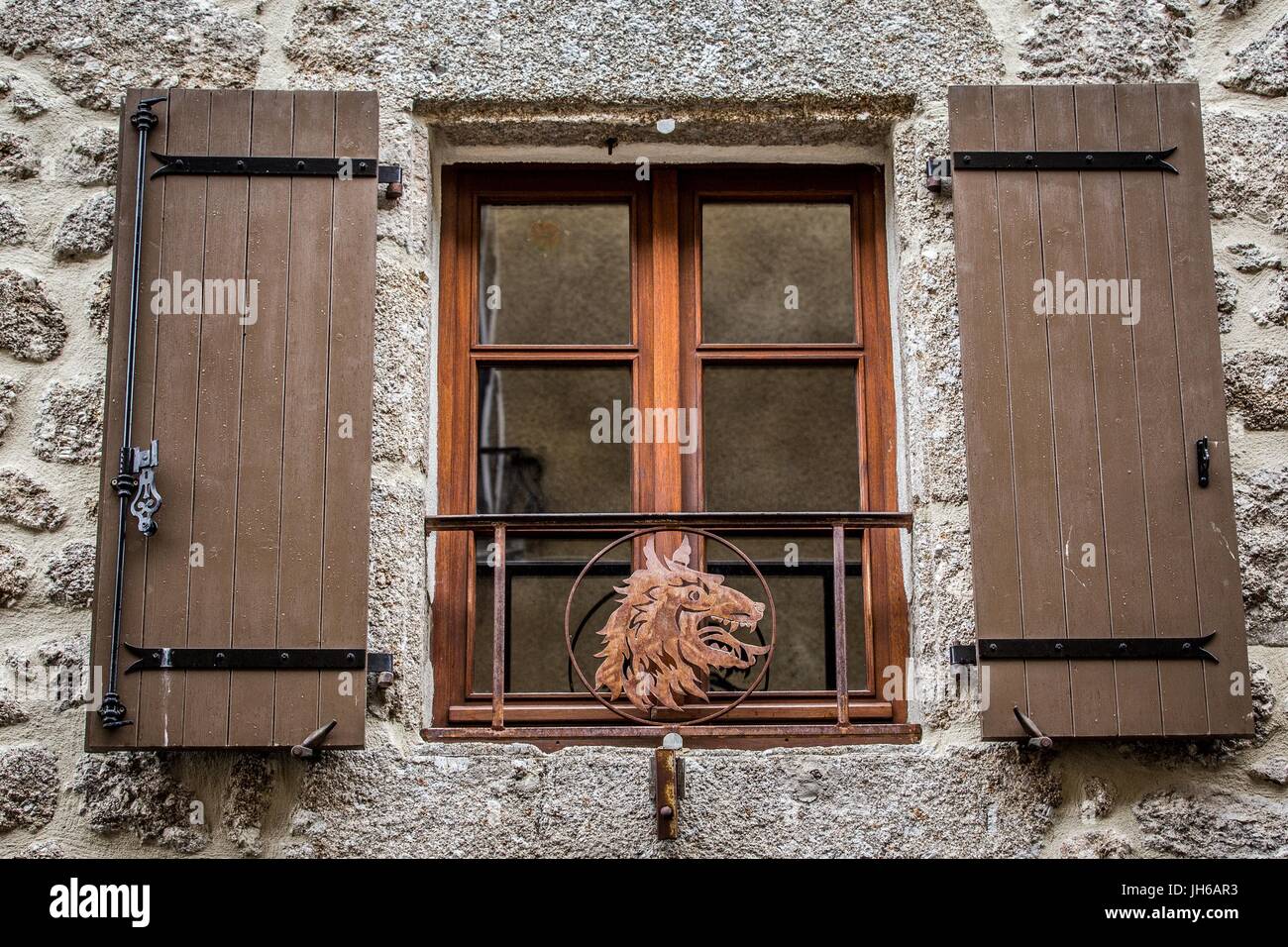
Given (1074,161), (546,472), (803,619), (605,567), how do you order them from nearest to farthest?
(1074,161), (605,567), (546,472), (803,619)

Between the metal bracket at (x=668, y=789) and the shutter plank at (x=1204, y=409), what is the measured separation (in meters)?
1.16

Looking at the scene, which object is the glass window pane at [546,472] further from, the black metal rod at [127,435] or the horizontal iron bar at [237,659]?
the horizontal iron bar at [237,659]

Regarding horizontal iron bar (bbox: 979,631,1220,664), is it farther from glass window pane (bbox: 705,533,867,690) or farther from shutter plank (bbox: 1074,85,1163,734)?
glass window pane (bbox: 705,533,867,690)

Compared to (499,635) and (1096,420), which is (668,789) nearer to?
(499,635)

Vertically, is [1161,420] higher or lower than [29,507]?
higher

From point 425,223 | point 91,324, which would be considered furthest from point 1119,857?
point 91,324

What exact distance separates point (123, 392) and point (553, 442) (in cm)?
603

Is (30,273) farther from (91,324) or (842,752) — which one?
(842,752)

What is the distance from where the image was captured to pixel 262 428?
10.5 feet

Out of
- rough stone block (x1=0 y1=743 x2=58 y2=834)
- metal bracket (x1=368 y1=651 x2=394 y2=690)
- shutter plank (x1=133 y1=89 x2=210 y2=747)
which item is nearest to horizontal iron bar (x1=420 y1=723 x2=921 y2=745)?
metal bracket (x1=368 y1=651 x2=394 y2=690)

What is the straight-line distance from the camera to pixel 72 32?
11.9ft

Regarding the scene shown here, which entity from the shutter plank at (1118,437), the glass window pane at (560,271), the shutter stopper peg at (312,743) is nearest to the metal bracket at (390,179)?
the shutter stopper peg at (312,743)

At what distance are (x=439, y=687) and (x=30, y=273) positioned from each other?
143 cm

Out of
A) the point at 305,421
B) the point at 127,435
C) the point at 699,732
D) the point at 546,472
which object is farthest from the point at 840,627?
the point at 546,472
